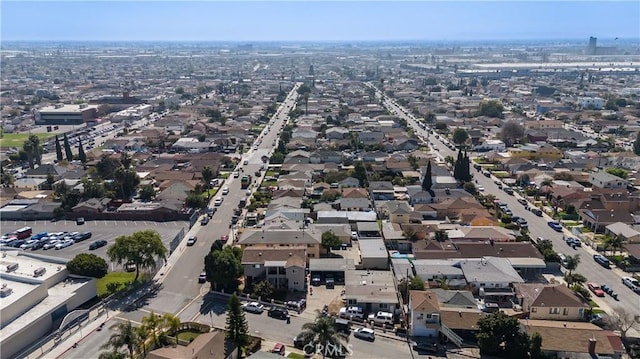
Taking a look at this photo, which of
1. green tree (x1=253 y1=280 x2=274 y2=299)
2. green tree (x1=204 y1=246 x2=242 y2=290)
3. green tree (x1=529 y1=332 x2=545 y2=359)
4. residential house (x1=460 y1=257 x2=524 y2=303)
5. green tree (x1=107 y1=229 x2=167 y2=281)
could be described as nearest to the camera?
green tree (x1=529 y1=332 x2=545 y2=359)

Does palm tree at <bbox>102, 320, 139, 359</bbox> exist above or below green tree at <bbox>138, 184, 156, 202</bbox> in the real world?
above

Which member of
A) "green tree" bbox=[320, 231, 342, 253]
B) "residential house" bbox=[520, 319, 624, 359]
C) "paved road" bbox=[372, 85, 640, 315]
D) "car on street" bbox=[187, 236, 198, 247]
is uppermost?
"green tree" bbox=[320, 231, 342, 253]

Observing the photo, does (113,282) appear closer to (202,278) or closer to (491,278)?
(202,278)

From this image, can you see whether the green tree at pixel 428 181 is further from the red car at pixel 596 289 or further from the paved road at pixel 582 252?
the red car at pixel 596 289

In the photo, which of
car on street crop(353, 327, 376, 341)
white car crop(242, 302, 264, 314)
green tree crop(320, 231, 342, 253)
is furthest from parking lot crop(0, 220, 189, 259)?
car on street crop(353, 327, 376, 341)

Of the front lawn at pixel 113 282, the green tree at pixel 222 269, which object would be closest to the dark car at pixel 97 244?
the front lawn at pixel 113 282

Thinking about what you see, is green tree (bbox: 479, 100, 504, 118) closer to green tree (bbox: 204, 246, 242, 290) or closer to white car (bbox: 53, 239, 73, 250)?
green tree (bbox: 204, 246, 242, 290)

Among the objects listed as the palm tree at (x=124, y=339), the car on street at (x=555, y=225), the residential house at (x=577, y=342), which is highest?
the palm tree at (x=124, y=339)
